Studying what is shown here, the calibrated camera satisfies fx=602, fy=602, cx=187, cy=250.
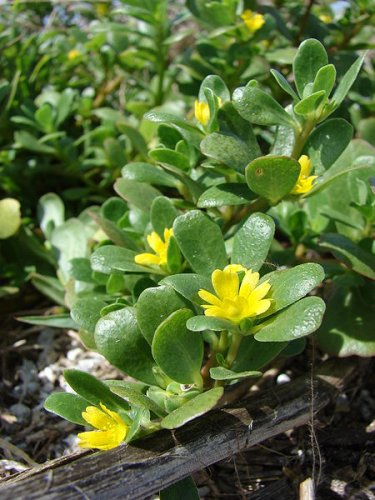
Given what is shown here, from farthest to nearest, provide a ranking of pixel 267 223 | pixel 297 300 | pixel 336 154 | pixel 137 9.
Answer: pixel 137 9 < pixel 336 154 < pixel 267 223 < pixel 297 300

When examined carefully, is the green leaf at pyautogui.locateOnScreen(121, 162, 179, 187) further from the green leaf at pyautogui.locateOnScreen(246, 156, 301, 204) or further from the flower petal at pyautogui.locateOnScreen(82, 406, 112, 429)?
the flower petal at pyautogui.locateOnScreen(82, 406, 112, 429)

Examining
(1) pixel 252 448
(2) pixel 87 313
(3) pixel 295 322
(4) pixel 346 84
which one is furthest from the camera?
(1) pixel 252 448

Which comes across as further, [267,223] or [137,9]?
[137,9]

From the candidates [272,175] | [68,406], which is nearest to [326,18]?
[272,175]

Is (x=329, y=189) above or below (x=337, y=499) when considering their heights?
above

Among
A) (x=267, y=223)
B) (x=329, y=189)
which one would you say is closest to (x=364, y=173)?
(x=329, y=189)

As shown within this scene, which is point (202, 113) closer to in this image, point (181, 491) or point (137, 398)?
point (137, 398)

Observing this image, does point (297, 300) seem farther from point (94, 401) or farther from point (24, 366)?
point (24, 366)
